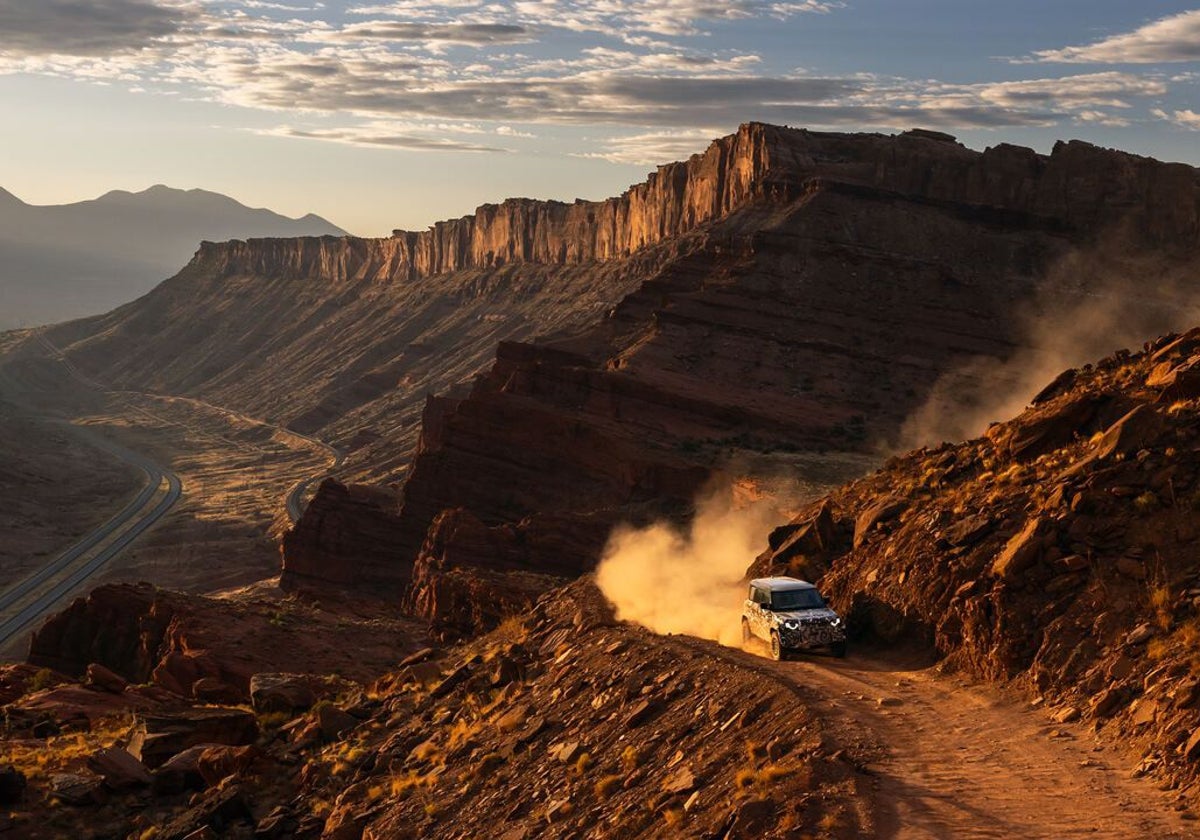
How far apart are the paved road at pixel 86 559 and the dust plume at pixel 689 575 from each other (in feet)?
129

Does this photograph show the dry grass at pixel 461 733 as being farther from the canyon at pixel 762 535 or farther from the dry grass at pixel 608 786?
the dry grass at pixel 608 786

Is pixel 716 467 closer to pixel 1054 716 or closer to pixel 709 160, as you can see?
pixel 1054 716

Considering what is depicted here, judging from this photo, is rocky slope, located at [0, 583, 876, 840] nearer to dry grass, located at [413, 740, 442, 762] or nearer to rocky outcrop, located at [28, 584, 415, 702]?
dry grass, located at [413, 740, 442, 762]

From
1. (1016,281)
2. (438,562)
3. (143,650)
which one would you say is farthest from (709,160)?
(143,650)

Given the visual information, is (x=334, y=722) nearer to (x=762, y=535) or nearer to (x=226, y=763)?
(x=226, y=763)

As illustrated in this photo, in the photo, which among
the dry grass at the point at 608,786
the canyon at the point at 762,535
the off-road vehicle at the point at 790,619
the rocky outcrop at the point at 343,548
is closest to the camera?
the canyon at the point at 762,535

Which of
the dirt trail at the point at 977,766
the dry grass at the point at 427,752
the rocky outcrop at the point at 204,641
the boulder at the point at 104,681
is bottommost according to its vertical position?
the rocky outcrop at the point at 204,641

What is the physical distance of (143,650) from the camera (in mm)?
39000

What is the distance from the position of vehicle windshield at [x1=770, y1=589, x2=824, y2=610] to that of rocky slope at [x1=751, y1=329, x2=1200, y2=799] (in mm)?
595

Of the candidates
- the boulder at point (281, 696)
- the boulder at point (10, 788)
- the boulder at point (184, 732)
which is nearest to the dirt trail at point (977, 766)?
the boulder at point (184, 732)

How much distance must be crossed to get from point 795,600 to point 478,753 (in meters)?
5.16

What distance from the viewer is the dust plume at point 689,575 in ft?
85.5

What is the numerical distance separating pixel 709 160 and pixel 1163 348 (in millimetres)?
89903

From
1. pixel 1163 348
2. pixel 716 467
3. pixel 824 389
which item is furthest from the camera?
pixel 824 389
